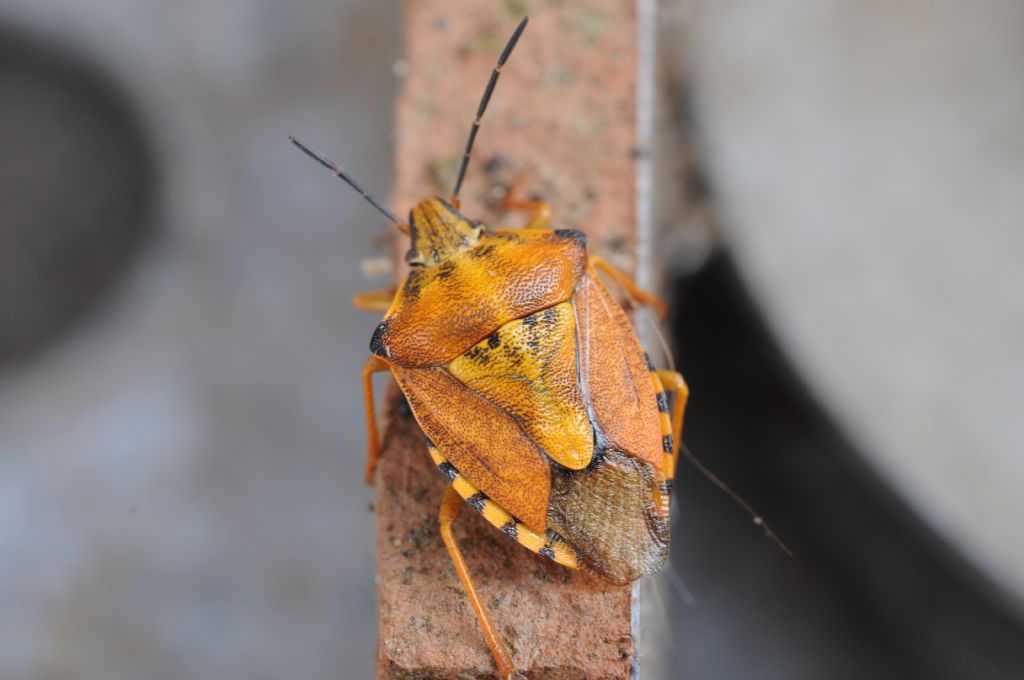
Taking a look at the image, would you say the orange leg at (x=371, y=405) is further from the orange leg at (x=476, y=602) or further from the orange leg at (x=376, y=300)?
the orange leg at (x=476, y=602)

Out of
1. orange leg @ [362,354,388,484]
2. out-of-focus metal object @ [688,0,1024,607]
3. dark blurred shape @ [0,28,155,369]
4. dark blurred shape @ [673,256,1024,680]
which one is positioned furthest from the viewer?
dark blurred shape @ [0,28,155,369]

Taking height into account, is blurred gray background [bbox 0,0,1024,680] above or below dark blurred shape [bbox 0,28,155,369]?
below

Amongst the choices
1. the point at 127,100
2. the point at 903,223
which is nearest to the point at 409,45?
the point at 903,223

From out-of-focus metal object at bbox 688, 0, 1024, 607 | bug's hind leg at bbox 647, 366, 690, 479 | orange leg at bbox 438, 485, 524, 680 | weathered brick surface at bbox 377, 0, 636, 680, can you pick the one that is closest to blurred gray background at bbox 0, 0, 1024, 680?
out-of-focus metal object at bbox 688, 0, 1024, 607

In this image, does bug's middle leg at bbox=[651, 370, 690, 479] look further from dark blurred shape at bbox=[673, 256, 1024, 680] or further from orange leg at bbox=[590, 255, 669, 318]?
dark blurred shape at bbox=[673, 256, 1024, 680]

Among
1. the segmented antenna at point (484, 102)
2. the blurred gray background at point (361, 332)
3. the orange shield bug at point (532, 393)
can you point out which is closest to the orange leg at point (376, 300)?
the orange shield bug at point (532, 393)

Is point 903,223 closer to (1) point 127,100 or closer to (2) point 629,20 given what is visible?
(2) point 629,20

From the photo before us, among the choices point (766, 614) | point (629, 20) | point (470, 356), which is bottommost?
A: point (766, 614)

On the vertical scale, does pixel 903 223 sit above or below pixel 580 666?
above
